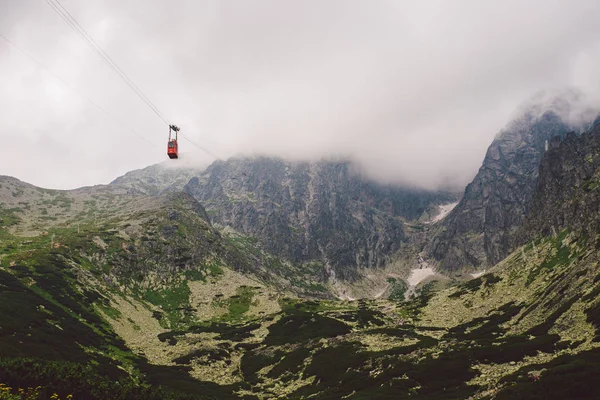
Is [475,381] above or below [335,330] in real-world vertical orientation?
above

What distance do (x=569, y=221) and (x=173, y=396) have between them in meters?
198

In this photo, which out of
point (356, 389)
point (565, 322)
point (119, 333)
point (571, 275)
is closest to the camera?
point (356, 389)

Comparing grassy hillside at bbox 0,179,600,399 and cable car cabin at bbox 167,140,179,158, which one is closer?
grassy hillside at bbox 0,179,600,399

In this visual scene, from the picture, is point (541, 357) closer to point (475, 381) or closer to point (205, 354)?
point (475, 381)

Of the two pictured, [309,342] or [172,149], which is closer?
[172,149]

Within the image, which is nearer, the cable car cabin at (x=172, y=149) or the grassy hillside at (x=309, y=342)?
the grassy hillside at (x=309, y=342)

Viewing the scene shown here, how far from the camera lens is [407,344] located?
106m

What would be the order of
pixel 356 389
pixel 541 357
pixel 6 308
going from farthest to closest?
pixel 6 308 < pixel 356 389 < pixel 541 357

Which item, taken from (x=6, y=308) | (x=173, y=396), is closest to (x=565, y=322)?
(x=173, y=396)

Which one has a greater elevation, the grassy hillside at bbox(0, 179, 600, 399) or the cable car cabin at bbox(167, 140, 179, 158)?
the cable car cabin at bbox(167, 140, 179, 158)

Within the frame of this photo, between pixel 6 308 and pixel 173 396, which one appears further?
pixel 6 308

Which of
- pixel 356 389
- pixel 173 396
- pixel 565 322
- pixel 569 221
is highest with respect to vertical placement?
pixel 569 221

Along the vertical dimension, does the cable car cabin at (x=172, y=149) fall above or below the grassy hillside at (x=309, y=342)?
above

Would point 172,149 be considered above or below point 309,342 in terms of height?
above
